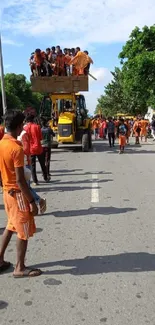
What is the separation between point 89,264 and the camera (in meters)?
4.04

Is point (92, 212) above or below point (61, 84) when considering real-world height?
below

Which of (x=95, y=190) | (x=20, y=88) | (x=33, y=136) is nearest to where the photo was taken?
(x=95, y=190)

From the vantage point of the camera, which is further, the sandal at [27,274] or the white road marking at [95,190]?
the white road marking at [95,190]

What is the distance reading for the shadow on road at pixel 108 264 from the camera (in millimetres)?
3875

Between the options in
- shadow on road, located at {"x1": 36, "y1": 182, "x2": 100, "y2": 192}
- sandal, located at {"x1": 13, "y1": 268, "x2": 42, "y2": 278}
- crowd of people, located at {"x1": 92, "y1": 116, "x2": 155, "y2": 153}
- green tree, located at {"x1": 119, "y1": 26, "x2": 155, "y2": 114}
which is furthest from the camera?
green tree, located at {"x1": 119, "y1": 26, "x2": 155, "y2": 114}

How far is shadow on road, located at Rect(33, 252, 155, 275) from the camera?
12.7ft

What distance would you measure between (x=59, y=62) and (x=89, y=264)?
520 inches

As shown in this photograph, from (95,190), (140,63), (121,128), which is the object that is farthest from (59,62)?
(95,190)

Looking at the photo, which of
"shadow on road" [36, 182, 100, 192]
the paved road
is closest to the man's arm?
the paved road

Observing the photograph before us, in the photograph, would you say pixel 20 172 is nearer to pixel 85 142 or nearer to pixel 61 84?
pixel 85 142

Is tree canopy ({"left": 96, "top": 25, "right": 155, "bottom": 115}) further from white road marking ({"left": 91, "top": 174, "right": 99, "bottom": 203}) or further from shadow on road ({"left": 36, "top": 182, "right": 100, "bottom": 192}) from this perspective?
shadow on road ({"left": 36, "top": 182, "right": 100, "bottom": 192})

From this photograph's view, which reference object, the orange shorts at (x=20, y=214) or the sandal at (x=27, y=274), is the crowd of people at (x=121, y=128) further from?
the orange shorts at (x=20, y=214)

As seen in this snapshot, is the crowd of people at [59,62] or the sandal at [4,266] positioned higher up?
the crowd of people at [59,62]

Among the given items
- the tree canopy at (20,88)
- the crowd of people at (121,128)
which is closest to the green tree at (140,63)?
the crowd of people at (121,128)
